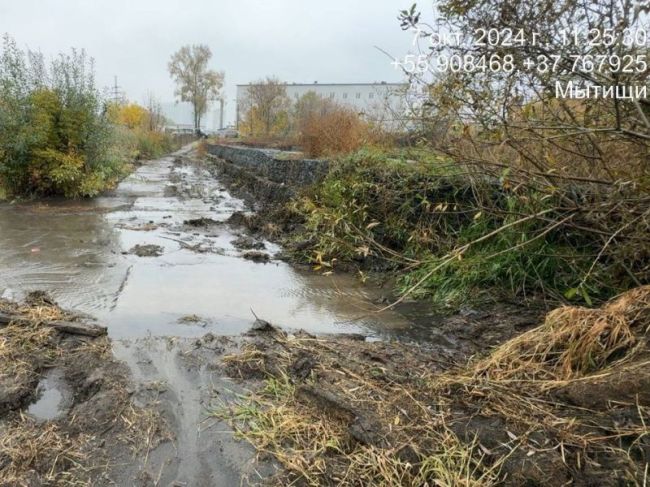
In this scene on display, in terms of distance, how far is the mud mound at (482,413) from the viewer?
200 cm

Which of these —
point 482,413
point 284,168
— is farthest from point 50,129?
point 482,413

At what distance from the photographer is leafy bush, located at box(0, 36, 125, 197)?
9672mm

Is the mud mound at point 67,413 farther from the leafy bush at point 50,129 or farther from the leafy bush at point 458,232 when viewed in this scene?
the leafy bush at point 50,129

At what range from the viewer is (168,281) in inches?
201

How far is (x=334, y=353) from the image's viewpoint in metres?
3.25

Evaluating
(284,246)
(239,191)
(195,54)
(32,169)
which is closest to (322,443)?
(284,246)

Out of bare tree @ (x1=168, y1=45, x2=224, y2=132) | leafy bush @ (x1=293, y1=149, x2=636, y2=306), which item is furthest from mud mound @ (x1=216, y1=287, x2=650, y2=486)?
bare tree @ (x1=168, y1=45, x2=224, y2=132)

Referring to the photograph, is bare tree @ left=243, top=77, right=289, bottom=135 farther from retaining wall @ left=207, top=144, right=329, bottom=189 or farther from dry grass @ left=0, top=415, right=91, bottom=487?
dry grass @ left=0, top=415, right=91, bottom=487

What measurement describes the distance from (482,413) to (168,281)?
149 inches

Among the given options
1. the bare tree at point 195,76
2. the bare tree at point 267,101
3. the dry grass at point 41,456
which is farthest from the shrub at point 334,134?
the bare tree at point 195,76

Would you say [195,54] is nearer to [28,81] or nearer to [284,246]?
[28,81]

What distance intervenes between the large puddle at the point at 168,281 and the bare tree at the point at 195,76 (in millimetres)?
49343

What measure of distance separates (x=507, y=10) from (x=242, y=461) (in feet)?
10.3

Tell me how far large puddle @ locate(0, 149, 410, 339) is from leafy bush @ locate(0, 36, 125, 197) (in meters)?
1.99
